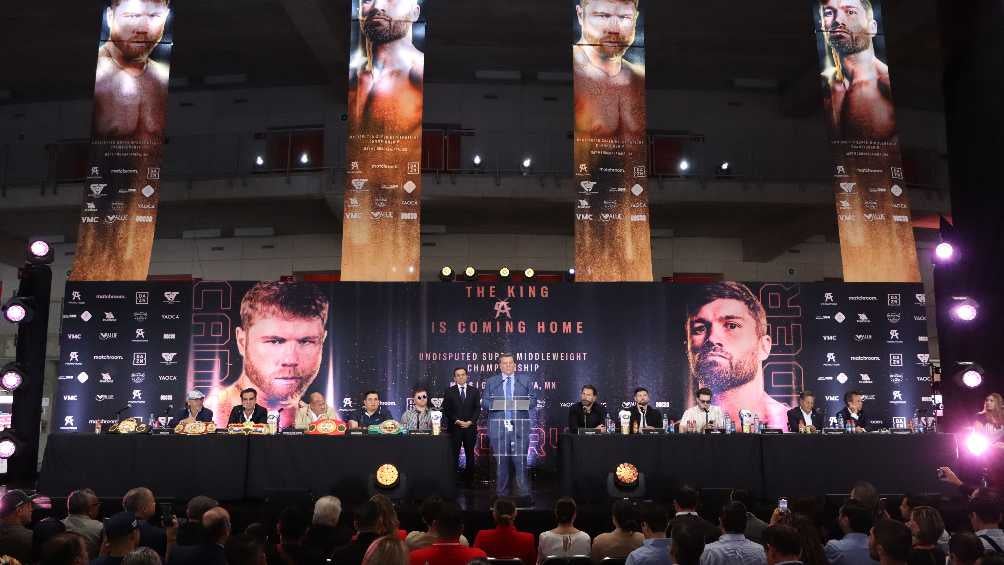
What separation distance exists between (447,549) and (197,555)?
1335 millimetres

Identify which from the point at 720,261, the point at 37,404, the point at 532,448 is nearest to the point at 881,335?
the point at 532,448

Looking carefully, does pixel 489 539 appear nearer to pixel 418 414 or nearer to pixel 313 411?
pixel 418 414

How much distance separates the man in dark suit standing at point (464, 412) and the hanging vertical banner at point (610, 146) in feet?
7.03

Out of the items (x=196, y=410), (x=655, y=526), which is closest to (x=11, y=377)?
(x=196, y=410)

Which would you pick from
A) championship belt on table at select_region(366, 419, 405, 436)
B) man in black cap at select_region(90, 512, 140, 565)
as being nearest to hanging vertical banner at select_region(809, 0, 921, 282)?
championship belt on table at select_region(366, 419, 405, 436)

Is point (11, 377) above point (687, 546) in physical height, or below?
above

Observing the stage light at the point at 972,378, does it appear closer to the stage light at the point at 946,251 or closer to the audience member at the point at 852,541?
the stage light at the point at 946,251

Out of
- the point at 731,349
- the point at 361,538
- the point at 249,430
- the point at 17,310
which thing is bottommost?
the point at 361,538

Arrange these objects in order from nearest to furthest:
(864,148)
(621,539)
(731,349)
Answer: (621,539) → (864,148) → (731,349)

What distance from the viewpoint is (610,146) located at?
37.8ft

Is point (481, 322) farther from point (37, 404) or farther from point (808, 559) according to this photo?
point (808, 559)

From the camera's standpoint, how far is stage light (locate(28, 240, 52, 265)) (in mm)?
10172

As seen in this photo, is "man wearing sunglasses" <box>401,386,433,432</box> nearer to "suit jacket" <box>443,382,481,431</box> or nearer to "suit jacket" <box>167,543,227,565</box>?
"suit jacket" <box>443,382,481,431</box>

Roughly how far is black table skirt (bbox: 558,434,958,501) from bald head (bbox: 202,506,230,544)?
480cm
